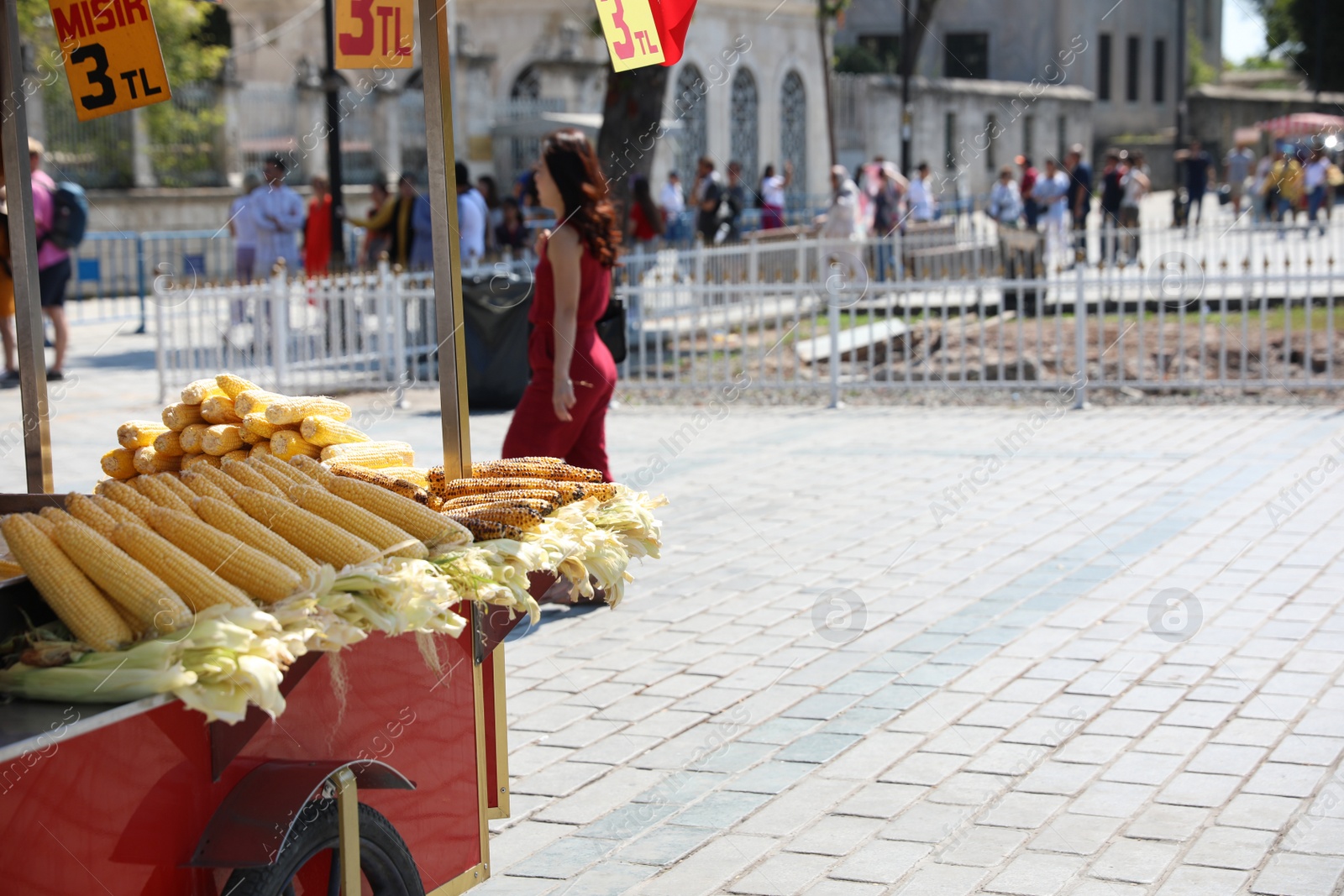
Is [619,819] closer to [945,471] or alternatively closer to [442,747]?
[442,747]

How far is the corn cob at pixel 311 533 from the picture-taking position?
2.93 meters

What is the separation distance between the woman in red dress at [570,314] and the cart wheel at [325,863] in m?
3.24

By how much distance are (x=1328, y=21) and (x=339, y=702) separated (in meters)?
60.0

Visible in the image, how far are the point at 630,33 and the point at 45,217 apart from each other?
1064 centimetres

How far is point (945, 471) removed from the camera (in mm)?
9227

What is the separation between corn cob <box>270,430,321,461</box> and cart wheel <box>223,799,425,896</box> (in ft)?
4.06

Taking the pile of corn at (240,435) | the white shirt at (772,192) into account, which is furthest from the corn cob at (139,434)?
the white shirt at (772,192)

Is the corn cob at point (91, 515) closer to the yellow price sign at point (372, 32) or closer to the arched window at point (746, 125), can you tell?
the yellow price sign at point (372, 32)

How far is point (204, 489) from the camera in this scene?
10.5ft

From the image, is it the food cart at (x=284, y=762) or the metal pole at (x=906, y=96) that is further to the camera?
the metal pole at (x=906, y=96)

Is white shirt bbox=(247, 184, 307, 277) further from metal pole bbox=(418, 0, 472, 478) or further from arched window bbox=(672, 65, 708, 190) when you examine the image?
arched window bbox=(672, 65, 708, 190)

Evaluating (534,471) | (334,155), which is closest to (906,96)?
(334,155)

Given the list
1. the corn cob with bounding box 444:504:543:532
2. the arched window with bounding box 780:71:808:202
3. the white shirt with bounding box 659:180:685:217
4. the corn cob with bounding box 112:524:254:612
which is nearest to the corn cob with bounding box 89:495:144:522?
the corn cob with bounding box 112:524:254:612

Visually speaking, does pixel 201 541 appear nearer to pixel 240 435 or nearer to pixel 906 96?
pixel 240 435
